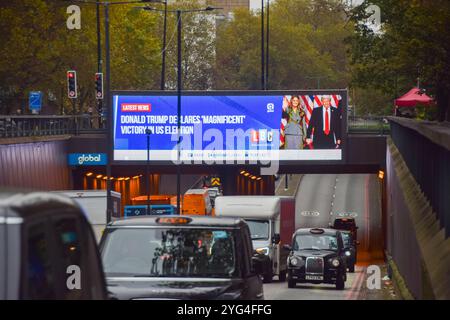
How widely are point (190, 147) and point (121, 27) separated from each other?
3792 cm

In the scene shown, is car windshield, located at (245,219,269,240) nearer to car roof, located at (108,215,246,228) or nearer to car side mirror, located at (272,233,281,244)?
car side mirror, located at (272,233,281,244)

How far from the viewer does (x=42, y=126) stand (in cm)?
6425

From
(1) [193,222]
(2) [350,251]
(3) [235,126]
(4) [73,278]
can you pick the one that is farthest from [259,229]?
(4) [73,278]

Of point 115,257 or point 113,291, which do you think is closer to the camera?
point 113,291

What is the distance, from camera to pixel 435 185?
1670 cm

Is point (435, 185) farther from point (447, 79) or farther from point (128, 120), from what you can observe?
point (128, 120)

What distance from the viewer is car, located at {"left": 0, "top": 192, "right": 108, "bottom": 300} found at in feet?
21.8

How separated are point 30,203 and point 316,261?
99.3 ft

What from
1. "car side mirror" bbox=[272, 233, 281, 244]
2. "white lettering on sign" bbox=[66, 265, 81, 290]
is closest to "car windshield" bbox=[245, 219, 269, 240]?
"car side mirror" bbox=[272, 233, 281, 244]

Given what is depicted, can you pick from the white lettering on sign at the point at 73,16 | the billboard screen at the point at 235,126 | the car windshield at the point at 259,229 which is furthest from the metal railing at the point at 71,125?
the car windshield at the point at 259,229

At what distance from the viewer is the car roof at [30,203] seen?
678 cm

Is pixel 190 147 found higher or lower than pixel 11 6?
lower

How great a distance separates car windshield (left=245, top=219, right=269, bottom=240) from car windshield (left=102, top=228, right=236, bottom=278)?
86.0ft

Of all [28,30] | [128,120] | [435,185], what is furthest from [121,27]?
[435,185]
